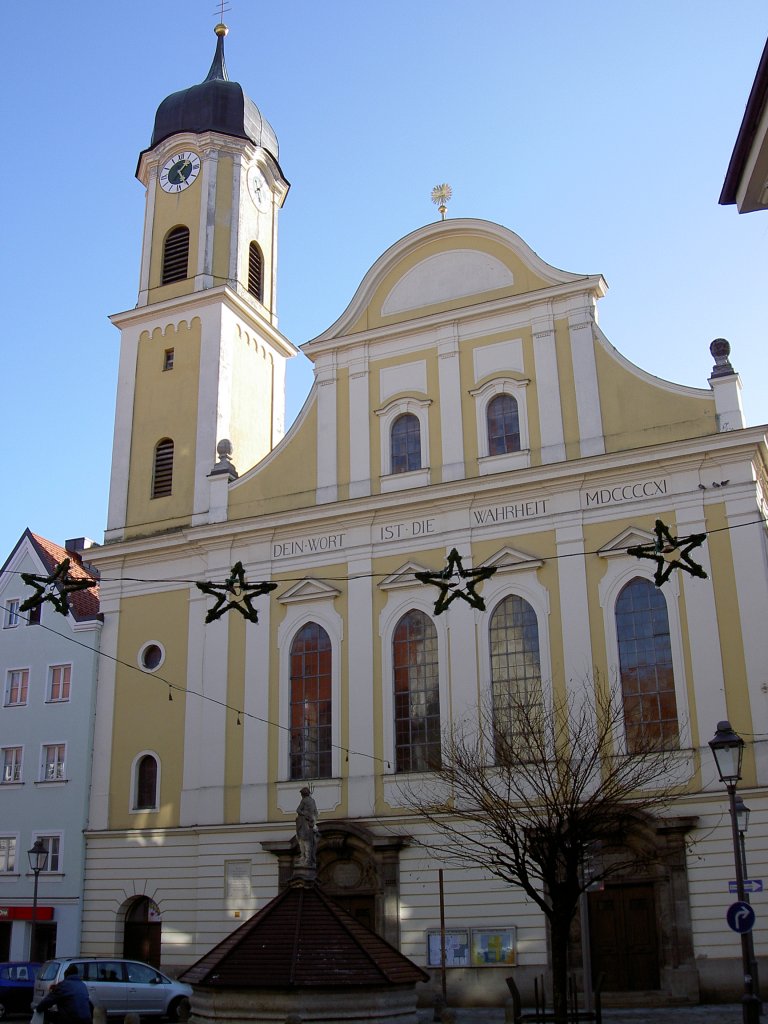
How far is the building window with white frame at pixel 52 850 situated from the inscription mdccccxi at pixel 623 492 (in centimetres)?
1563

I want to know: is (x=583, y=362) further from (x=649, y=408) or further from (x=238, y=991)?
(x=238, y=991)

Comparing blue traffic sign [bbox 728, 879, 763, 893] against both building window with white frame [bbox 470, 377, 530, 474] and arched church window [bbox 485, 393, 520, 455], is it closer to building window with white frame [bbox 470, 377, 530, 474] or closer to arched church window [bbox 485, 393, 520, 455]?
building window with white frame [bbox 470, 377, 530, 474]

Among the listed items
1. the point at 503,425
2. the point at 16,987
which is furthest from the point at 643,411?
the point at 16,987

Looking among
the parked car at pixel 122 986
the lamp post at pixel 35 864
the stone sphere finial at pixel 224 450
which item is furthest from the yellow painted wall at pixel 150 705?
the parked car at pixel 122 986

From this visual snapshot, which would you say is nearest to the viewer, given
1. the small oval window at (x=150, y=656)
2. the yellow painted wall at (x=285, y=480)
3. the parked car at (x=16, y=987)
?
the parked car at (x=16, y=987)

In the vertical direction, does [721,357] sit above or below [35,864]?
above

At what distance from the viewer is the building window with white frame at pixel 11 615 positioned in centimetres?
3303

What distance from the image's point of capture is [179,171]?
114 feet

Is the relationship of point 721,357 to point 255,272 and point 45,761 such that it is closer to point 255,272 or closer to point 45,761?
point 255,272

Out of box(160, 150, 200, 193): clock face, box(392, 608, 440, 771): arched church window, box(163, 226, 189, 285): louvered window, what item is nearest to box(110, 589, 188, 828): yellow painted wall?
box(392, 608, 440, 771): arched church window

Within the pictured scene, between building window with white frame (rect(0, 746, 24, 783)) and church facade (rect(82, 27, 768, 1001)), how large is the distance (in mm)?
3726

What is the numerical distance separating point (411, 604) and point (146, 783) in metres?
8.13

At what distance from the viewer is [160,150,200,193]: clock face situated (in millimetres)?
34500

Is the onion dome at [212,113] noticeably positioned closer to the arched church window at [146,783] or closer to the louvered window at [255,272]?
the louvered window at [255,272]
